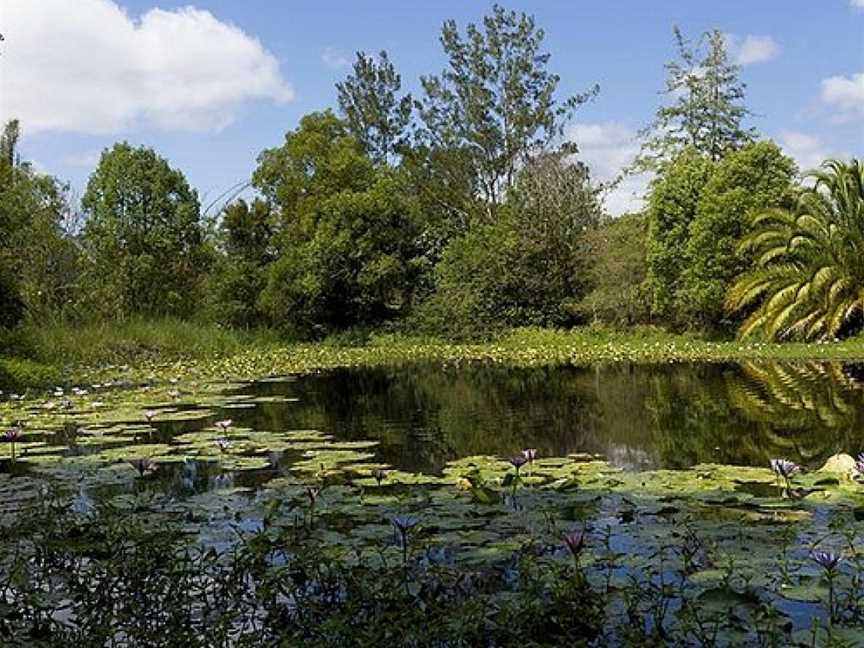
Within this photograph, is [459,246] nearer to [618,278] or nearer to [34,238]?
[618,278]

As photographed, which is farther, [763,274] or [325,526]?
[763,274]

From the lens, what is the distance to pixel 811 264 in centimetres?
1741

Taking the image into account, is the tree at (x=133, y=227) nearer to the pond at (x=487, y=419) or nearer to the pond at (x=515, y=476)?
the pond at (x=487, y=419)

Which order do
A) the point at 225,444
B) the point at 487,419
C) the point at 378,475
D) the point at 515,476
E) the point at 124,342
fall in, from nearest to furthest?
1. the point at 378,475
2. the point at 515,476
3. the point at 225,444
4. the point at 487,419
5. the point at 124,342

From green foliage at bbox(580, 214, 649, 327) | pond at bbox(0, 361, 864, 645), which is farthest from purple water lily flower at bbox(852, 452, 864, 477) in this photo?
green foliage at bbox(580, 214, 649, 327)

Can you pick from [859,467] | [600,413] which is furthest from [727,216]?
[859,467]

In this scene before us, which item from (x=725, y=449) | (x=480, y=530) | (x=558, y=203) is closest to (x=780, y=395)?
(x=725, y=449)

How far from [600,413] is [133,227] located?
15.3 meters

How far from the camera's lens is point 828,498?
4492mm

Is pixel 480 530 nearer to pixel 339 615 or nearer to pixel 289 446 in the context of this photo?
pixel 339 615

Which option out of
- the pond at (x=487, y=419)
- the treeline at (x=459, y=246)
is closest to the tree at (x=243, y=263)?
the treeline at (x=459, y=246)

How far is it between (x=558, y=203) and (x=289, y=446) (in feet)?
57.3

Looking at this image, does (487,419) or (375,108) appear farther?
(375,108)

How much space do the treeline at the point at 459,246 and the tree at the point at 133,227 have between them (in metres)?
0.04
